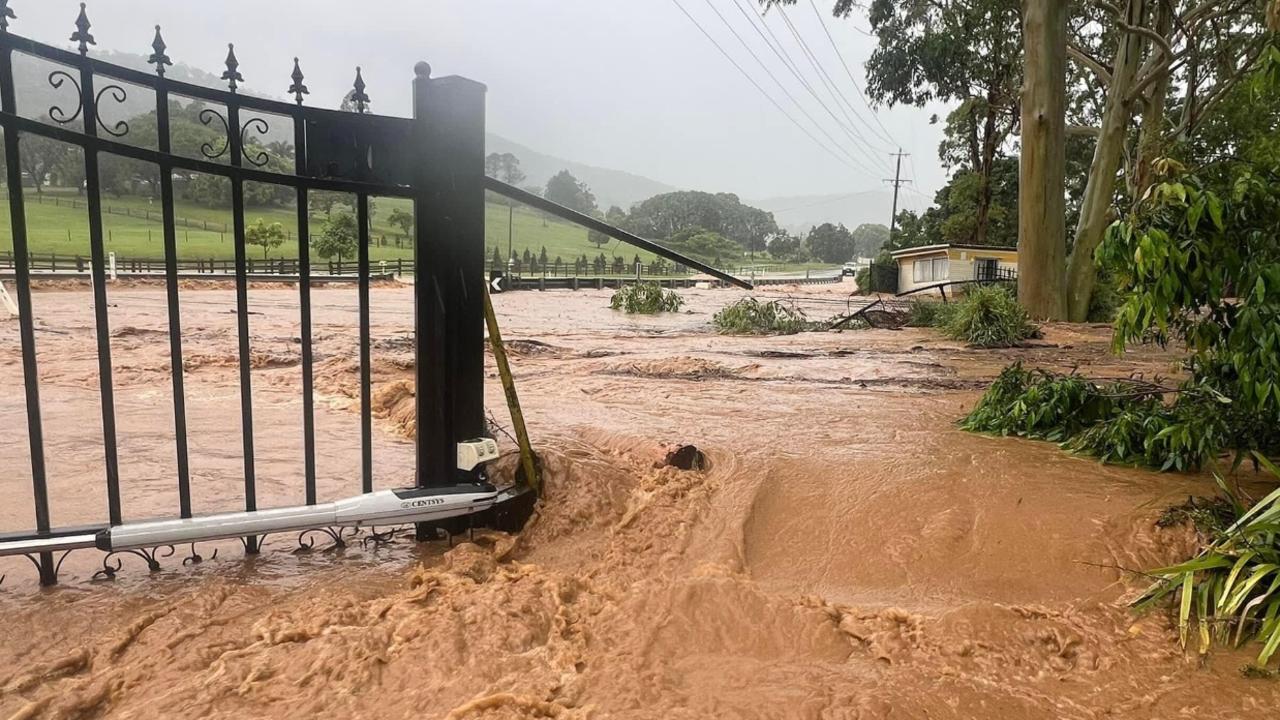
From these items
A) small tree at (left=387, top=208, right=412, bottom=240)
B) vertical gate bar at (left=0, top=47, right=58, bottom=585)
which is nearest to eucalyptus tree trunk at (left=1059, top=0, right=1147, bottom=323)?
small tree at (left=387, top=208, right=412, bottom=240)

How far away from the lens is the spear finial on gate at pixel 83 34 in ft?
8.24

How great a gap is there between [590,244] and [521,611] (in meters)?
86.9

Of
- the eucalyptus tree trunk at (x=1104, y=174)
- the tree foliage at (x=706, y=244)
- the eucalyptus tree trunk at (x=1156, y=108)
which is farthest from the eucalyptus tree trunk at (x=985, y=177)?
the tree foliage at (x=706, y=244)

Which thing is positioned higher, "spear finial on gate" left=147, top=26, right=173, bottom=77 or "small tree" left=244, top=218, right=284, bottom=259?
"small tree" left=244, top=218, right=284, bottom=259

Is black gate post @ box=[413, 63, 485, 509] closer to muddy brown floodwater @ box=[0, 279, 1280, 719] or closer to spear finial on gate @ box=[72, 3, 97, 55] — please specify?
muddy brown floodwater @ box=[0, 279, 1280, 719]

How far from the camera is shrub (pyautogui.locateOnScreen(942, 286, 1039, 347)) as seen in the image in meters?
12.2

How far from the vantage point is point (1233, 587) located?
2584mm

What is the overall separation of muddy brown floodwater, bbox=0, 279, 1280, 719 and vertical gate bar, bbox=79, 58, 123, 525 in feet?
1.44

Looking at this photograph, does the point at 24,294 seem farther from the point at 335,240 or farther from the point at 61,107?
the point at 335,240

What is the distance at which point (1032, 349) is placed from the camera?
37.4ft

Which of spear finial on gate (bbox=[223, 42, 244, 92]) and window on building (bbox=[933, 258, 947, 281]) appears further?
window on building (bbox=[933, 258, 947, 281])

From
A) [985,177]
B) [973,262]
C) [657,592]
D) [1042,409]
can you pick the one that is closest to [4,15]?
[657,592]

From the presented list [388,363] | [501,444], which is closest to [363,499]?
[501,444]

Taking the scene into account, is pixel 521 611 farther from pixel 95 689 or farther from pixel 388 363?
pixel 388 363
